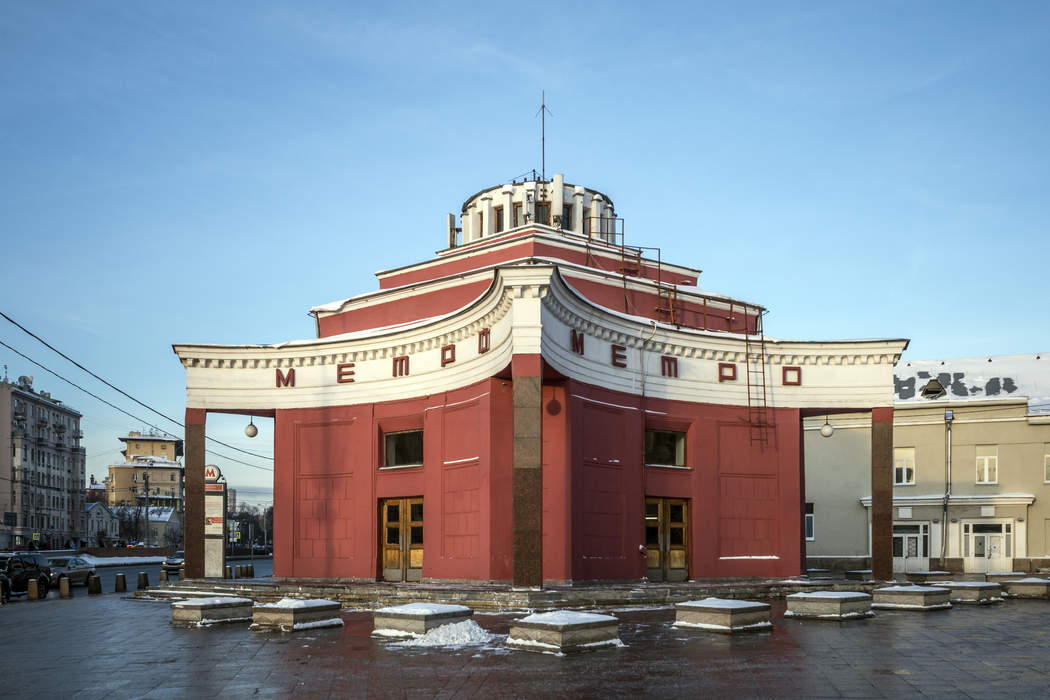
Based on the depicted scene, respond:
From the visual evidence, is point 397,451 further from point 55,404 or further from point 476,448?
point 55,404

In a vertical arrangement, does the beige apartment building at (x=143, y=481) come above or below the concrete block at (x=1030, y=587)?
below

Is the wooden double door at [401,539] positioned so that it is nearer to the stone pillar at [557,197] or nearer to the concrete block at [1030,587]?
the stone pillar at [557,197]

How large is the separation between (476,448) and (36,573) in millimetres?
23783

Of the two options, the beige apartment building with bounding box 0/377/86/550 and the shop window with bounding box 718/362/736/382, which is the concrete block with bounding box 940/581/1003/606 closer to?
the shop window with bounding box 718/362/736/382

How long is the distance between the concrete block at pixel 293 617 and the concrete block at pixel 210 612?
52.5 inches

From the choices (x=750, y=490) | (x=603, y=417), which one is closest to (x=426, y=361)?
(x=603, y=417)

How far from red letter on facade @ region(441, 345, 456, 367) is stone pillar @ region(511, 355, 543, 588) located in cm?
481

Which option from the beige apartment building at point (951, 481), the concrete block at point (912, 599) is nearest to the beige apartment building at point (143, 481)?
the beige apartment building at point (951, 481)

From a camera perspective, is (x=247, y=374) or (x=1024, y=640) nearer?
(x=1024, y=640)

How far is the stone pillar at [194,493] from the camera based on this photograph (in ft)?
91.0

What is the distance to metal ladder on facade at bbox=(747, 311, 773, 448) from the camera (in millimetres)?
27359

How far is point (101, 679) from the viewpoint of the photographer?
41.0 ft

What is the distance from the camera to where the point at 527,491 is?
20469mm

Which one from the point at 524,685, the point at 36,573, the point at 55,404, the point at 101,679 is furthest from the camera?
the point at 55,404
